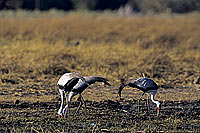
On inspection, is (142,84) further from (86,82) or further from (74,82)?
(74,82)

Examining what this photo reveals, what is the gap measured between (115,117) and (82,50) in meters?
5.65

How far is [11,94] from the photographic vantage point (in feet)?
22.0

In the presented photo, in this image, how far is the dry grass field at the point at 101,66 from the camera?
507cm

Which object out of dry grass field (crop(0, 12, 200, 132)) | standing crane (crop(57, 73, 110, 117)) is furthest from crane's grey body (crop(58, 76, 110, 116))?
dry grass field (crop(0, 12, 200, 132))

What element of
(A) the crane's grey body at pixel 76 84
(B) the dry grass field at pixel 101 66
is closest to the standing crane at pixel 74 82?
(A) the crane's grey body at pixel 76 84

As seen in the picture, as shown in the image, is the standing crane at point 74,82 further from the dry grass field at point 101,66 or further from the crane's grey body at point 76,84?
the dry grass field at point 101,66

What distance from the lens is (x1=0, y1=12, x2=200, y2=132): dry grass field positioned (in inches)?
200

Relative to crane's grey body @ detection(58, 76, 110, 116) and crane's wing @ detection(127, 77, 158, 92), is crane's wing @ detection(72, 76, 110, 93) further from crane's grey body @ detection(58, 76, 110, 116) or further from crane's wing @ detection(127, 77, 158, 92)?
crane's wing @ detection(127, 77, 158, 92)

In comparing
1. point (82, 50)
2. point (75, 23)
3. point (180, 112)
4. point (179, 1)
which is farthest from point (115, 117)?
point (179, 1)

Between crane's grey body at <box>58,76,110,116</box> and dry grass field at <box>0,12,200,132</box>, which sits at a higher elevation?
crane's grey body at <box>58,76,110,116</box>

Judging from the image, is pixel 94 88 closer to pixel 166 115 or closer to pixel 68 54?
pixel 166 115

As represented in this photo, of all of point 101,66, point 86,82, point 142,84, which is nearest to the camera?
point 86,82

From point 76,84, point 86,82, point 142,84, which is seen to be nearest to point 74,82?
point 76,84

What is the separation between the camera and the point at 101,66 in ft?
30.2
